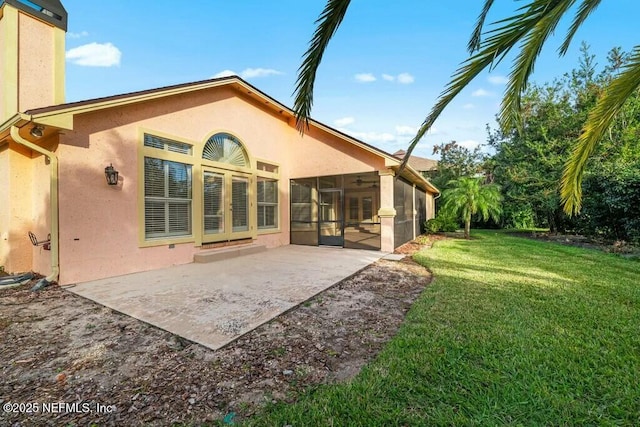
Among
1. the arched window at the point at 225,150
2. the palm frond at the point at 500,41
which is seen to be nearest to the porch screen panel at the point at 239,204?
the arched window at the point at 225,150

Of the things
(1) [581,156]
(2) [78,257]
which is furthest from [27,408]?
(1) [581,156]

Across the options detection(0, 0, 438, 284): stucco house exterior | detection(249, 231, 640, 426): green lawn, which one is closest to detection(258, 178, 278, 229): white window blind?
detection(0, 0, 438, 284): stucco house exterior

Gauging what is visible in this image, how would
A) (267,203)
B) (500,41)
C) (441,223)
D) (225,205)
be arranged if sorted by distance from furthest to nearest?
(441,223), (267,203), (225,205), (500,41)

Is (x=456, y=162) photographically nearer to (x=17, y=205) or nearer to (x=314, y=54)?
(x=314, y=54)

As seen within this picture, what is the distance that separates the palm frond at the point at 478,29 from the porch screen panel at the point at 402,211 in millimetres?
5912

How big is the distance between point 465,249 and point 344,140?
578cm

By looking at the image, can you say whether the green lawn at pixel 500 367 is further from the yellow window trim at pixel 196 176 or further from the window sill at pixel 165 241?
the yellow window trim at pixel 196 176

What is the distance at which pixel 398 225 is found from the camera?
10.0 metres

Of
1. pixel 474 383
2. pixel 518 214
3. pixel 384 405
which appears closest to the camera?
pixel 384 405

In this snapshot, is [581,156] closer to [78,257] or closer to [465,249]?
[465,249]

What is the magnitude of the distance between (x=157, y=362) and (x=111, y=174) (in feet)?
15.7

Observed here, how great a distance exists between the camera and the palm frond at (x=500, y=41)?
236cm

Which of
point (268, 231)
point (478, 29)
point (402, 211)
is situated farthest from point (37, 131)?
point (402, 211)

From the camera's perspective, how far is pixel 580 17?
3.06 metres
